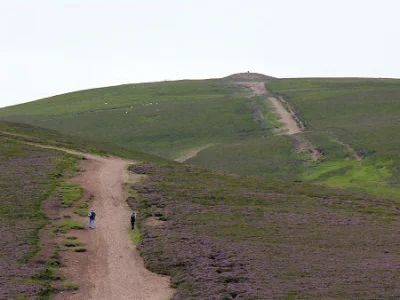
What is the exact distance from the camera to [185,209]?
62781 millimetres

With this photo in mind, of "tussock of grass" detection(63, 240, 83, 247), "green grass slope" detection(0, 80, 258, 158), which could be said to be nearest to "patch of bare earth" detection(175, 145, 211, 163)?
"green grass slope" detection(0, 80, 258, 158)

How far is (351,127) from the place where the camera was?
12725cm

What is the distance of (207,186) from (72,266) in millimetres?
27822

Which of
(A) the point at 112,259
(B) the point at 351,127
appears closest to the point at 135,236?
(A) the point at 112,259

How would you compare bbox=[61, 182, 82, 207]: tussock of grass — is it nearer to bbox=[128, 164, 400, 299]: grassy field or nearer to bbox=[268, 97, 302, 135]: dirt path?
bbox=[128, 164, 400, 299]: grassy field

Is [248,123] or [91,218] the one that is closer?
[91,218]

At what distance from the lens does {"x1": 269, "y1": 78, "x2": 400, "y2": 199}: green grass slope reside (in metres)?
100

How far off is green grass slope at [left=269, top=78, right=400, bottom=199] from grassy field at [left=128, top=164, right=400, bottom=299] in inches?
825

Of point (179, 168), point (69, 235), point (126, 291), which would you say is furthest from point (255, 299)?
point (179, 168)

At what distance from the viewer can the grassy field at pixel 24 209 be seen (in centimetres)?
4288

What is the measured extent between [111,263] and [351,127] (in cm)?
8495

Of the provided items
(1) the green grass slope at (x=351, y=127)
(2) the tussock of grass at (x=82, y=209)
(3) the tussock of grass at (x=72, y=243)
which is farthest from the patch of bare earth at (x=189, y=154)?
(3) the tussock of grass at (x=72, y=243)

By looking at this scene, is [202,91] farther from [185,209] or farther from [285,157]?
[185,209]

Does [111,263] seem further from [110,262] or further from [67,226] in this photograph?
[67,226]
